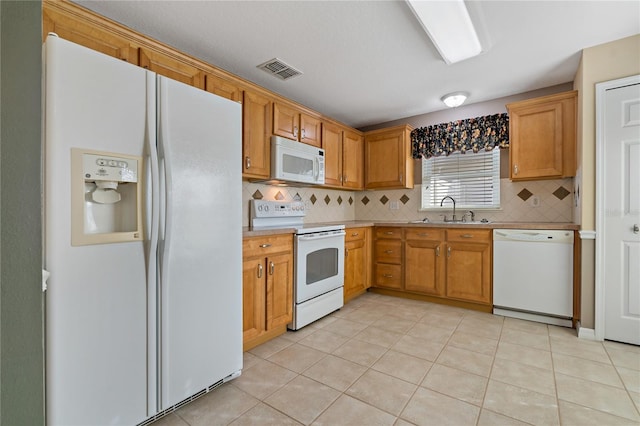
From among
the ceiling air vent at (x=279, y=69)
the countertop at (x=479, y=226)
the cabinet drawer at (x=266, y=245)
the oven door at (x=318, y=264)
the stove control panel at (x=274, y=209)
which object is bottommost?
the oven door at (x=318, y=264)

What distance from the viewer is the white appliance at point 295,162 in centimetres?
284

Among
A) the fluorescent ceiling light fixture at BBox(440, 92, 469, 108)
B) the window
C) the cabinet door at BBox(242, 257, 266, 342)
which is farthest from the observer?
the window

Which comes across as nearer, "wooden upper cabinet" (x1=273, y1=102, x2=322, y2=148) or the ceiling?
the ceiling

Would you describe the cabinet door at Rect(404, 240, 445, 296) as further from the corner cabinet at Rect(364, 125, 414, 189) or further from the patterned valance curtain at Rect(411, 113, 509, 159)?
the patterned valance curtain at Rect(411, 113, 509, 159)

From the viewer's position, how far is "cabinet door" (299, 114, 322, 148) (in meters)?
3.24

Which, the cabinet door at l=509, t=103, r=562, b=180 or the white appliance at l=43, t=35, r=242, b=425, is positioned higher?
the cabinet door at l=509, t=103, r=562, b=180

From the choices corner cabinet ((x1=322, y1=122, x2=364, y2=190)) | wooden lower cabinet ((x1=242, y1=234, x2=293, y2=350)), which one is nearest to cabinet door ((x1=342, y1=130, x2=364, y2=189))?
corner cabinet ((x1=322, y1=122, x2=364, y2=190))

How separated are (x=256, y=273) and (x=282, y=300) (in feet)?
1.32

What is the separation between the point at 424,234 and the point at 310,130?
5.84 feet

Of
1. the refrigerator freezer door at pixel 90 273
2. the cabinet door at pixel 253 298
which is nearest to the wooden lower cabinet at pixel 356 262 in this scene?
the cabinet door at pixel 253 298

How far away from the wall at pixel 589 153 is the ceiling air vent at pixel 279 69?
2.45 m

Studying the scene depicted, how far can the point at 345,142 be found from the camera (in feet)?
12.9

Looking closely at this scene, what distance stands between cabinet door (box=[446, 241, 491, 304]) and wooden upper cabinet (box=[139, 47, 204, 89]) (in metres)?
2.94

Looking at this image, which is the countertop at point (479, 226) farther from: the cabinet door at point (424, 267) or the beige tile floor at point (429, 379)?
the beige tile floor at point (429, 379)
